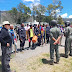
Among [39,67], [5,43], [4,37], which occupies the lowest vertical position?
[39,67]

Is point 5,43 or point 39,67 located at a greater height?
point 5,43

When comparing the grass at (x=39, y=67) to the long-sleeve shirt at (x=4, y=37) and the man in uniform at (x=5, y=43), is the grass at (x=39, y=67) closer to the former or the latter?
the man in uniform at (x=5, y=43)

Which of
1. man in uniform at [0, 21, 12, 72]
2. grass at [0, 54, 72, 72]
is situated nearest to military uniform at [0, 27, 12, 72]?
man in uniform at [0, 21, 12, 72]

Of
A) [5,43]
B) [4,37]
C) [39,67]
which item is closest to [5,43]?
[5,43]

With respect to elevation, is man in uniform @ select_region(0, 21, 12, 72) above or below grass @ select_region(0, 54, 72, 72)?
above

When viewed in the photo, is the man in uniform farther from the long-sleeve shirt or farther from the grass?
the grass

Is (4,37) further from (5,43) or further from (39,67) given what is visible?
(39,67)

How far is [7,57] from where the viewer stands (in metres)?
3.46

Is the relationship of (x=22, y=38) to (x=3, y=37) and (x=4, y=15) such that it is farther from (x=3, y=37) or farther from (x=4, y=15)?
(x=4, y=15)

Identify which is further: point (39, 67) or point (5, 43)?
point (39, 67)

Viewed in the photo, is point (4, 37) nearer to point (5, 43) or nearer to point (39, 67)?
point (5, 43)

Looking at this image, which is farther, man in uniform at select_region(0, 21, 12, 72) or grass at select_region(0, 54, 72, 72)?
grass at select_region(0, 54, 72, 72)

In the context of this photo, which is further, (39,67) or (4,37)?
(39,67)

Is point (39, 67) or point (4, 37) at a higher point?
point (4, 37)
